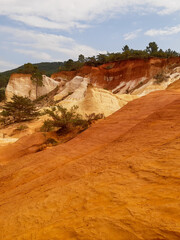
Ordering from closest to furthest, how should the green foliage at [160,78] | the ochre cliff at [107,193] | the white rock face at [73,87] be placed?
the ochre cliff at [107,193] → the green foliage at [160,78] → the white rock face at [73,87]

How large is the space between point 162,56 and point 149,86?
36.9ft

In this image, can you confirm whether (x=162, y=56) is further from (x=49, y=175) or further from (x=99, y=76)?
(x=49, y=175)

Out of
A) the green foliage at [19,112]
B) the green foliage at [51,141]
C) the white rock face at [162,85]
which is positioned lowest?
the green foliage at [51,141]

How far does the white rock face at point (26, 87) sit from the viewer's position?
3475 cm

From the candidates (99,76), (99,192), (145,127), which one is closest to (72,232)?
(99,192)

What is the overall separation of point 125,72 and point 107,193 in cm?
3257

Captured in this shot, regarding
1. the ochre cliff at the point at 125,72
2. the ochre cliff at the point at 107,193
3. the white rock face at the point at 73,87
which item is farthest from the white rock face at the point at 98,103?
the ochre cliff at the point at 125,72

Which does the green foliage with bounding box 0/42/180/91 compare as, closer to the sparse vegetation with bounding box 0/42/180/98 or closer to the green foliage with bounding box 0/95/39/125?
the sparse vegetation with bounding box 0/42/180/98

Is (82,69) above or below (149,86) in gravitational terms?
above


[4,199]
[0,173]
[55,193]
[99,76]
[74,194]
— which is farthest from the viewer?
[99,76]

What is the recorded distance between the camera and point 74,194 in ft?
9.85

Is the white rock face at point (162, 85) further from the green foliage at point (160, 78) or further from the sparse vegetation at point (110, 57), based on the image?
the sparse vegetation at point (110, 57)

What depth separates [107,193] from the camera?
269cm

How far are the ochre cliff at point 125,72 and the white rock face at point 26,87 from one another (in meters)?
4.39
